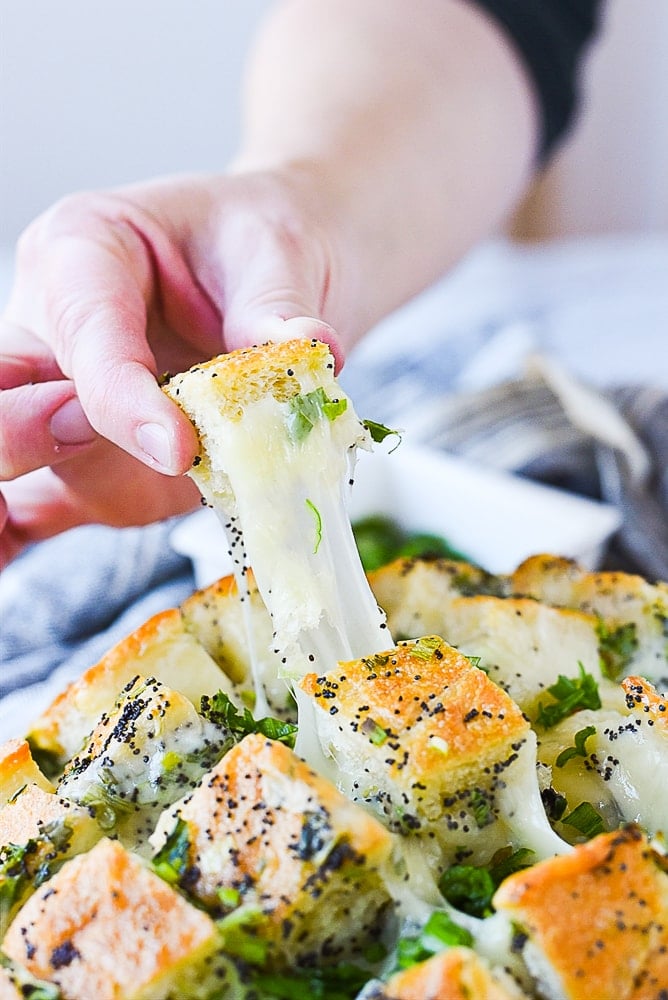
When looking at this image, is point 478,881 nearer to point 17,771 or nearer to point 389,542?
point 17,771

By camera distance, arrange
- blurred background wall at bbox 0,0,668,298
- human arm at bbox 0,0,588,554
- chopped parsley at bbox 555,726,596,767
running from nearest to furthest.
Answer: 1. chopped parsley at bbox 555,726,596,767
2. human arm at bbox 0,0,588,554
3. blurred background wall at bbox 0,0,668,298

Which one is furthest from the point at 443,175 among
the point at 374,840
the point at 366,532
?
the point at 374,840

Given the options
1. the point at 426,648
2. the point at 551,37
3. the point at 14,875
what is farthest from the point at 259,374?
the point at 551,37

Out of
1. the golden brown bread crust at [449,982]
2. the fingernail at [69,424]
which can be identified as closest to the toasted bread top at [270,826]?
the golden brown bread crust at [449,982]

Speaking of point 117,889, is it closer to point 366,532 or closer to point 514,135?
point 366,532

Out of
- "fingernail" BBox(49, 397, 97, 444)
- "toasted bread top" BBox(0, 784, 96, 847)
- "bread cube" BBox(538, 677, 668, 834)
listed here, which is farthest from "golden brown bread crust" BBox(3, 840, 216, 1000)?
"fingernail" BBox(49, 397, 97, 444)

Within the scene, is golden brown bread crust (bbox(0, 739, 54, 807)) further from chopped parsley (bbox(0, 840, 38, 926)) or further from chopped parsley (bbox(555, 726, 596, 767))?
chopped parsley (bbox(555, 726, 596, 767))
